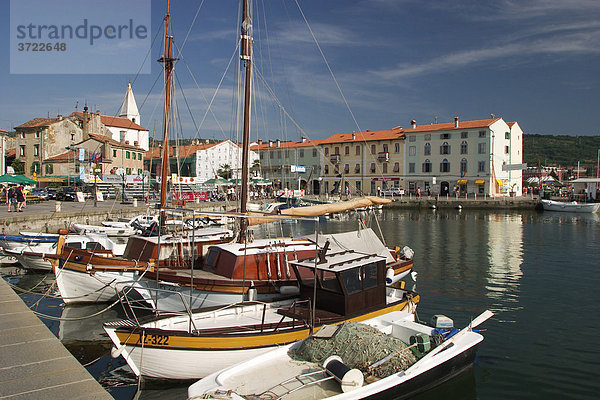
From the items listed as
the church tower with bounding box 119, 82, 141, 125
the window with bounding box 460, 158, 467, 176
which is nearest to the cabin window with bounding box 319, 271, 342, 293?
the window with bounding box 460, 158, 467, 176

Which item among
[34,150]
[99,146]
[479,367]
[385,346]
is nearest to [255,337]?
[385,346]

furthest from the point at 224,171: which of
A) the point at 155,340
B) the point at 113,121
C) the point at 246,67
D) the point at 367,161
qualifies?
the point at 155,340

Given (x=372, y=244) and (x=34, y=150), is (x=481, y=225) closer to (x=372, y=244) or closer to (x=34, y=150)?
(x=372, y=244)

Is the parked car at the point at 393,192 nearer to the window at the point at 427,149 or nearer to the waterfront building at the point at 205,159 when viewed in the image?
the window at the point at 427,149

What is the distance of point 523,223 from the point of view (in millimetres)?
43531

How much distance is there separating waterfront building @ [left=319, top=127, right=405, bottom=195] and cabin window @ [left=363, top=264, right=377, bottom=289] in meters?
66.5

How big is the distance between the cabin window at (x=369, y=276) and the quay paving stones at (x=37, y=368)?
22.0ft

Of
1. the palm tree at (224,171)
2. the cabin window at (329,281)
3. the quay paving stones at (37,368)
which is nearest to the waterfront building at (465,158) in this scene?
the palm tree at (224,171)

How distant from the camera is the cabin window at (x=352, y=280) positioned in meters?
10.4

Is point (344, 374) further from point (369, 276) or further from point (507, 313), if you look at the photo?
point (507, 313)

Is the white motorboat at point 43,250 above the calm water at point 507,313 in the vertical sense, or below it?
above

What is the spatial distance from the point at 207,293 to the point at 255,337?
12.4 feet

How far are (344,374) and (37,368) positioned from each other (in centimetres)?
483

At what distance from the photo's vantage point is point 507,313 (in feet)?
48.0
